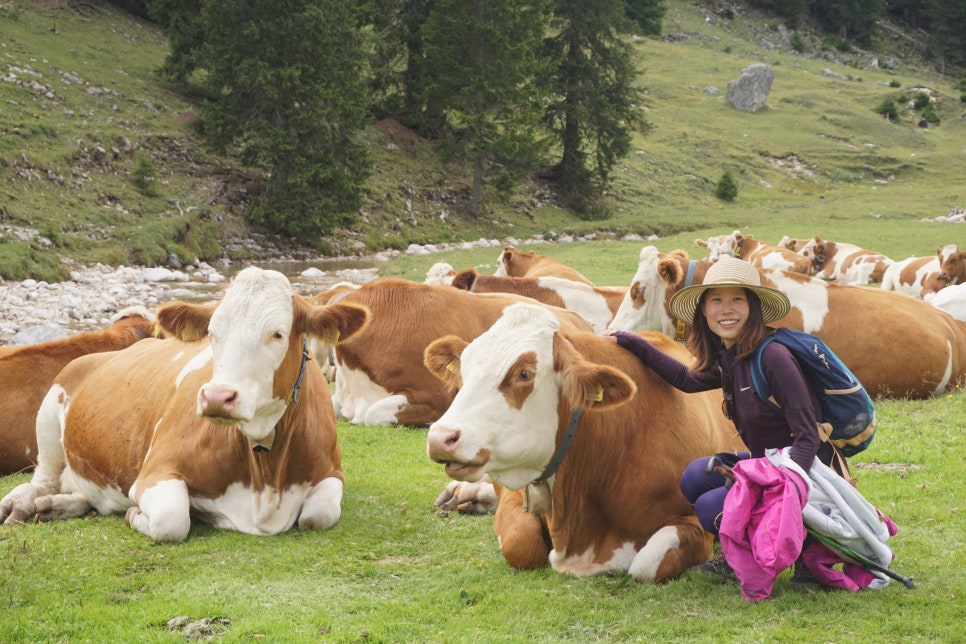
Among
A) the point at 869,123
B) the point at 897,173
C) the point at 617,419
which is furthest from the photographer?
the point at 869,123

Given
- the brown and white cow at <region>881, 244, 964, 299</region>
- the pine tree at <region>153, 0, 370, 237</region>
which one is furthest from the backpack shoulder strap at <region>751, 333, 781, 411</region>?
the pine tree at <region>153, 0, 370, 237</region>

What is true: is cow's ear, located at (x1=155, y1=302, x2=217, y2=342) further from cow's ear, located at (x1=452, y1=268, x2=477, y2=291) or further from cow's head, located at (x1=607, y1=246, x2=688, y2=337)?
cow's ear, located at (x1=452, y1=268, x2=477, y2=291)

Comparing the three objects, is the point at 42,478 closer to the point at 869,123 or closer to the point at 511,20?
the point at 511,20

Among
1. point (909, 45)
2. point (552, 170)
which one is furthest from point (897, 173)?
point (909, 45)

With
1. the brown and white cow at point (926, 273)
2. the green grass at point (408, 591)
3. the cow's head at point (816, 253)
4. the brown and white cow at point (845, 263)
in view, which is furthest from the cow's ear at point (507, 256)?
the cow's head at point (816, 253)

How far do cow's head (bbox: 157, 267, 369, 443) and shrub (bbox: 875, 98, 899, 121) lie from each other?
76889mm

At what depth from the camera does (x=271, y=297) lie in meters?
5.90

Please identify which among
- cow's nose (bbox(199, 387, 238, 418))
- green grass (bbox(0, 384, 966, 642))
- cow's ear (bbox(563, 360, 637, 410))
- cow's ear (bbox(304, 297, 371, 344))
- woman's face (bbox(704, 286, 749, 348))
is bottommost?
green grass (bbox(0, 384, 966, 642))

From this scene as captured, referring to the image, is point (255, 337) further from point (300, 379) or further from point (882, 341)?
point (882, 341)

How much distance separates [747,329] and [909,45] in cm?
12020

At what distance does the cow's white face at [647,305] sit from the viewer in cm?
1039

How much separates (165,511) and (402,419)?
14.4 ft

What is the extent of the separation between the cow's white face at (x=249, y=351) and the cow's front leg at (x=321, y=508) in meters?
0.64

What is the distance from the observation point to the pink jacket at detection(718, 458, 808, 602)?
13.7ft
